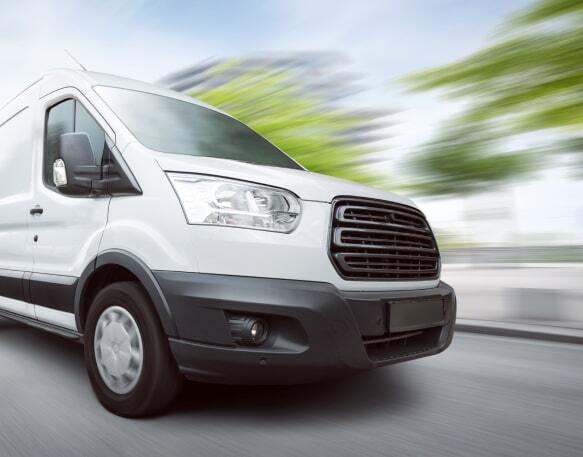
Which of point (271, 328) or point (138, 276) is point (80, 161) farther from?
point (271, 328)

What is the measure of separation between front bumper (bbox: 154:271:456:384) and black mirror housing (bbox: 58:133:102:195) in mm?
817

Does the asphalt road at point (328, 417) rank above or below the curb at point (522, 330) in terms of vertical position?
above

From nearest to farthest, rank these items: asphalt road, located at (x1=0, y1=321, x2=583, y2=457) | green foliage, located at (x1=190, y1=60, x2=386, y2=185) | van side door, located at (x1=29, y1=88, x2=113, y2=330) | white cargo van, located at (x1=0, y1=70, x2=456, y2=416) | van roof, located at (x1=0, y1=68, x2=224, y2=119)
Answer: asphalt road, located at (x1=0, y1=321, x2=583, y2=457) → white cargo van, located at (x1=0, y1=70, x2=456, y2=416) → van side door, located at (x1=29, y1=88, x2=113, y2=330) → van roof, located at (x1=0, y1=68, x2=224, y2=119) → green foliage, located at (x1=190, y1=60, x2=386, y2=185)

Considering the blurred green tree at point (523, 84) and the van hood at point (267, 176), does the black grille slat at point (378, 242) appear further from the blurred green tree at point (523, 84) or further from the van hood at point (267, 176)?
the blurred green tree at point (523, 84)

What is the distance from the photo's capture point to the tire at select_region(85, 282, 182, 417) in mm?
2789

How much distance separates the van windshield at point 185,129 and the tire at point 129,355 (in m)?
0.80

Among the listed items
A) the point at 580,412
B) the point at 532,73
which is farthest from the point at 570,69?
the point at 580,412

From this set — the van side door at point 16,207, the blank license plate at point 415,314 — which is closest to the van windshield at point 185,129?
the van side door at point 16,207

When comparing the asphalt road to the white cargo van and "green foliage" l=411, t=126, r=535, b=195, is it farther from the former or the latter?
"green foliage" l=411, t=126, r=535, b=195

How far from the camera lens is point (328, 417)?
2.94 metres

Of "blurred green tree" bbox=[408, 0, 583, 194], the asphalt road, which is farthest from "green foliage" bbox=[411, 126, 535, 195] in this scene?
the asphalt road

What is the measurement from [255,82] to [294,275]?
831cm

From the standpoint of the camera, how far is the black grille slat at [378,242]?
2830 mm

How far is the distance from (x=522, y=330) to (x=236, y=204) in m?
3.86
